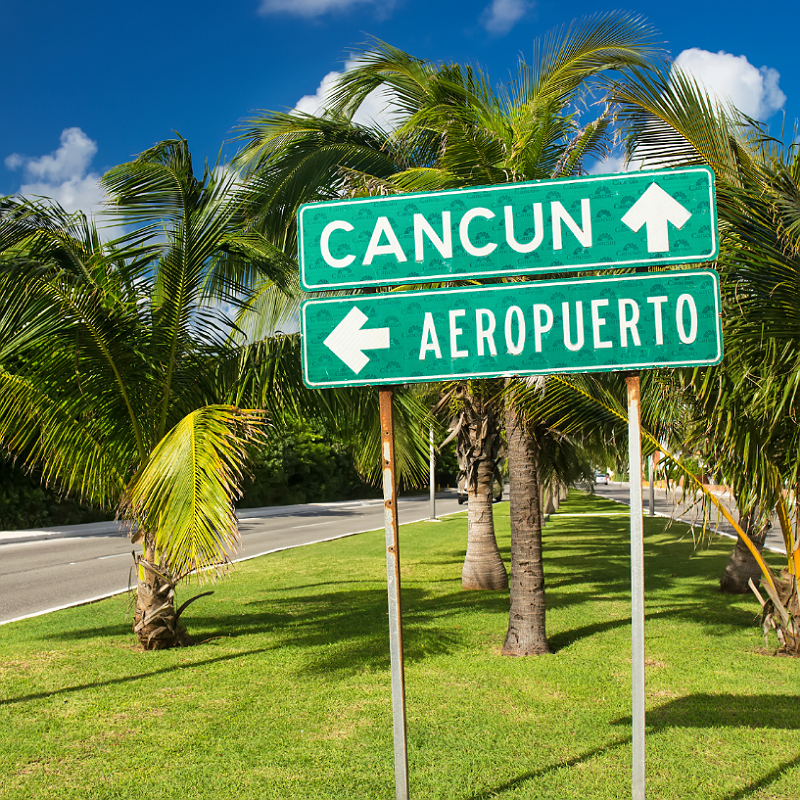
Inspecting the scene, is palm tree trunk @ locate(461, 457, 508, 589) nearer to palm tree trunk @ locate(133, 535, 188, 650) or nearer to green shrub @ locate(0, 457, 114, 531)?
palm tree trunk @ locate(133, 535, 188, 650)

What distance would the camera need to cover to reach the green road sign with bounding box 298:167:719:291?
3.48m

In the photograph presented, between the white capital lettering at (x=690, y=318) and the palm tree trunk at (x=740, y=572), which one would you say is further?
the palm tree trunk at (x=740, y=572)

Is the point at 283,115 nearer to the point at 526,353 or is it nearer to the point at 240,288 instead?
the point at 240,288

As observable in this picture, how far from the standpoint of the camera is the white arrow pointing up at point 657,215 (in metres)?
3.48

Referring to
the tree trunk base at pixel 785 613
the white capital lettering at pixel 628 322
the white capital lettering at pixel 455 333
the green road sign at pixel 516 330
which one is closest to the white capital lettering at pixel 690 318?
the green road sign at pixel 516 330

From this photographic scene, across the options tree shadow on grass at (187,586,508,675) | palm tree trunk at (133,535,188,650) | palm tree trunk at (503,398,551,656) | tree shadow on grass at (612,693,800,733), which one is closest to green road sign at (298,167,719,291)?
tree shadow on grass at (612,693,800,733)

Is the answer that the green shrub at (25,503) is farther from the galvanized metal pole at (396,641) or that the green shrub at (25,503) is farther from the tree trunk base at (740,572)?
the galvanized metal pole at (396,641)

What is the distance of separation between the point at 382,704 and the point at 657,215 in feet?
14.4

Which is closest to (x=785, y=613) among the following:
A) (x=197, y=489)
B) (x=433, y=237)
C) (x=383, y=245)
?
(x=197, y=489)

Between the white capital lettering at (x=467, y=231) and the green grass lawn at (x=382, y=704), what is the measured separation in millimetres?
3047

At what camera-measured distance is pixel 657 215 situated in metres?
3.50

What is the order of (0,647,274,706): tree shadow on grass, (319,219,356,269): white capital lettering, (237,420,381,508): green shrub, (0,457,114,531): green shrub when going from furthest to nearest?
1. (237,420,381,508): green shrub
2. (0,457,114,531): green shrub
3. (0,647,274,706): tree shadow on grass
4. (319,219,356,269): white capital lettering

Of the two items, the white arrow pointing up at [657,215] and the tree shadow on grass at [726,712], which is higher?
the white arrow pointing up at [657,215]

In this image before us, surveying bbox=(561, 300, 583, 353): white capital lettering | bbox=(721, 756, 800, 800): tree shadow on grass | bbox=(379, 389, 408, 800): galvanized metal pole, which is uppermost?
bbox=(561, 300, 583, 353): white capital lettering
